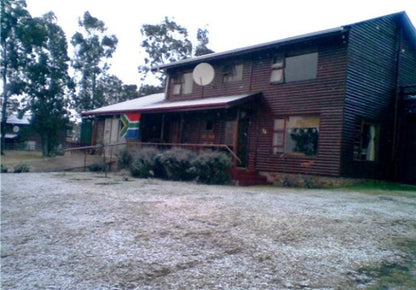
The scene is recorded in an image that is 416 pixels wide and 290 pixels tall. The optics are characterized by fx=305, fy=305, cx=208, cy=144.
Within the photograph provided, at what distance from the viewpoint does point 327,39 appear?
1182 centimetres

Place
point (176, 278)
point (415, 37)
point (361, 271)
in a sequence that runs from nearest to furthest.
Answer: point (176, 278)
point (361, 271)
point (415, 37)

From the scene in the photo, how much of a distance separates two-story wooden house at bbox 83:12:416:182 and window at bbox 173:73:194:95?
215cm

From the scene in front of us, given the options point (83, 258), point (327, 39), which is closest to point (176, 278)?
point (83, 258)

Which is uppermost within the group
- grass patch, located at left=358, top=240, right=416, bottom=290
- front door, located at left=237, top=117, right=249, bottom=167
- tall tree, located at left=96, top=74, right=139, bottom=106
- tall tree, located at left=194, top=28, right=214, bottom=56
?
tall tree, located at left=194, top=28, right=214, bottom=56

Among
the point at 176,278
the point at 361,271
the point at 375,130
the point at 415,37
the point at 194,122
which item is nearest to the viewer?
the point at 176,278

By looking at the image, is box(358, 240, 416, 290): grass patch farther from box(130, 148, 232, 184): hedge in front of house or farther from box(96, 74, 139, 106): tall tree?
box(96, 74, 139, 106): tall tree

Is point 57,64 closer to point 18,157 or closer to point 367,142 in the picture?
point 18,157

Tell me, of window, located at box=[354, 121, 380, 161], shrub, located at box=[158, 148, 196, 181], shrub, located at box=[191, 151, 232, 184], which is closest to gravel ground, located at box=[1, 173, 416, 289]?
shrub, located at box=[191, 151, 232, 184]

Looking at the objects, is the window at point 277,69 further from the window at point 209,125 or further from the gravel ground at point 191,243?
the gravel ground at point 191,243

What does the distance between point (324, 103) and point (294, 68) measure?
88.8 inches

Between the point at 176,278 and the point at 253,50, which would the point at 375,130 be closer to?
the point at 253,50

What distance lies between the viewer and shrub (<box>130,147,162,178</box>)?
1256 cm

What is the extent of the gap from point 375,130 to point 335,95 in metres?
3.27

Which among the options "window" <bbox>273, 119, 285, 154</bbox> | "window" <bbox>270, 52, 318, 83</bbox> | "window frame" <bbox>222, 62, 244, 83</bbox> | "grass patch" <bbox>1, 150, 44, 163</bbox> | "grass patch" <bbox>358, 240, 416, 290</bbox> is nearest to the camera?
"grass patch" <bbox>358, 240, 416, 290</bbox>
